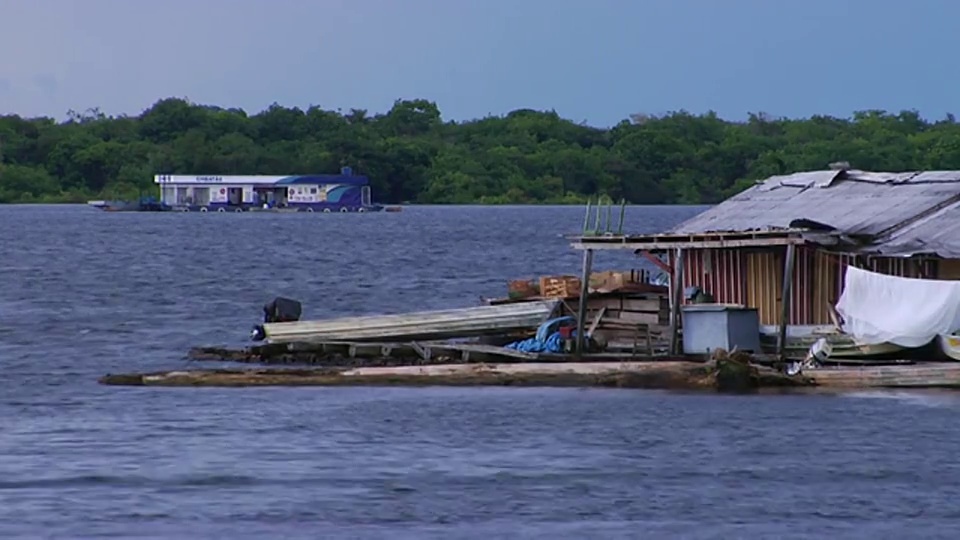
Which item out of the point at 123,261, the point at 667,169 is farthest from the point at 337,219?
the point at 123,261

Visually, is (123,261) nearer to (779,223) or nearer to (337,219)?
(779,223)

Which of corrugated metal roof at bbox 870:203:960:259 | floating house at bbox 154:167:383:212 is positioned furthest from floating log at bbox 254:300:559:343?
floating house at bbox 154:167:383:212

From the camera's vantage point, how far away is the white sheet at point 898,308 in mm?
32031

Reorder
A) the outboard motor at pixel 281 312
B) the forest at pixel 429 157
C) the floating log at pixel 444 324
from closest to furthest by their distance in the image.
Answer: the floating log at pixel 444 324 < the outboard motor at pixel 281 312 < the forest at pixel 429 157

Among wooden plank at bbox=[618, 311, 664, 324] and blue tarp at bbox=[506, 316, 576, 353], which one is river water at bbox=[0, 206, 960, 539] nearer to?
blue tarp at bbox=[506, 316, 576, 353]

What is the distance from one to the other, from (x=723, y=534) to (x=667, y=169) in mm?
164283

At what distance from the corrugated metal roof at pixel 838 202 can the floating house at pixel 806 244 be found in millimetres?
31

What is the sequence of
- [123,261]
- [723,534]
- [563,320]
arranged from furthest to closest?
[123,261] → [563,320] → [723,534]

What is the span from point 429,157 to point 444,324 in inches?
6064

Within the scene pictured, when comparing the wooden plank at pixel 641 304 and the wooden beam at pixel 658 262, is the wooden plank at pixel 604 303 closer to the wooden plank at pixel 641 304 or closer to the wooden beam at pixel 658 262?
the wooden plank at pixel 641 304

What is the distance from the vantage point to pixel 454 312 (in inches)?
1492

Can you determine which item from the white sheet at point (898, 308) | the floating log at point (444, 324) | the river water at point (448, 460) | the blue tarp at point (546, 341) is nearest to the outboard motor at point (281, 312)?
the river water at point (448, 460)

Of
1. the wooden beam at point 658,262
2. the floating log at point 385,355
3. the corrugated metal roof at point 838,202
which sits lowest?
the floating log at point 385,355

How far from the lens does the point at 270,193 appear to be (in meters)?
167
